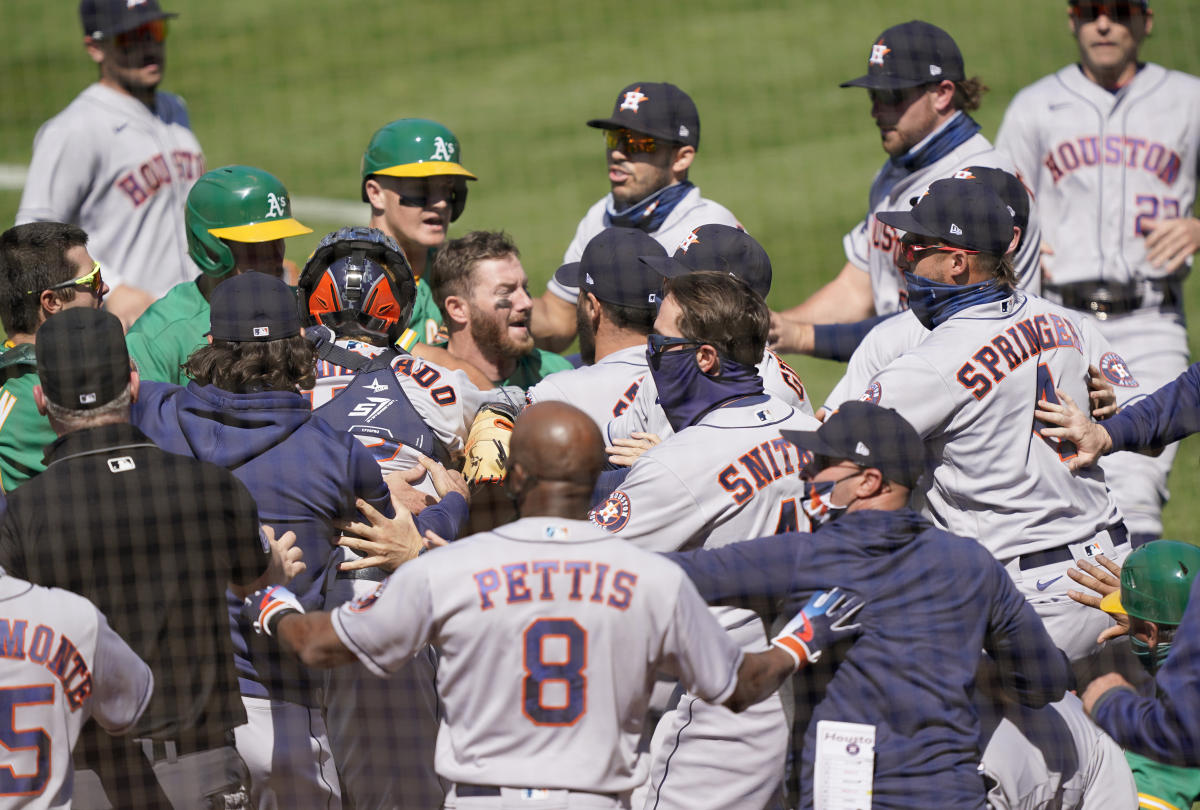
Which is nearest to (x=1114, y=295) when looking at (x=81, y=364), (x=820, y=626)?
(x=820, y=626)

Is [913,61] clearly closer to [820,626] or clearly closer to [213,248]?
[213,248]

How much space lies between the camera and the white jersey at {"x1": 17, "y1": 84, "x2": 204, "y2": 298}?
24.4 feet

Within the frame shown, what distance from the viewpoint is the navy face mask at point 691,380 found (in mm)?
4234

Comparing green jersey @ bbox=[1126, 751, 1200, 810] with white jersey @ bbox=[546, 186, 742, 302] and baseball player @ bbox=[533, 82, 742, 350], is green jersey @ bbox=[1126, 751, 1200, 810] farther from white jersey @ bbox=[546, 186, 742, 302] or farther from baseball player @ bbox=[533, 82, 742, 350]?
baseball player @ bbox=[533, 82, 742, 350]

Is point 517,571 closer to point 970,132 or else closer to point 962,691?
point 962,691

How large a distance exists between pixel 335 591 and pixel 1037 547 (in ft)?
7.10

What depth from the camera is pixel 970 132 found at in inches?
257

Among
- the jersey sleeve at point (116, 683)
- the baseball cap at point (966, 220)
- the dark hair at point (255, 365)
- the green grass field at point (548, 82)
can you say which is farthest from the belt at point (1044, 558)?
the green grass field at point (548, 82)

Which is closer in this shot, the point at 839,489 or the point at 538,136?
the point at 839,489

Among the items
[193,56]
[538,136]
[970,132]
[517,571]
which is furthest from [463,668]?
[193,56]

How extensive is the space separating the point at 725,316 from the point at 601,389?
806mm

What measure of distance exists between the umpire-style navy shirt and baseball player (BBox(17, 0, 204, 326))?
4600 millimetres

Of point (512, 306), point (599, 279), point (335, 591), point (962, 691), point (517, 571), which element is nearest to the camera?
point (517, 571)

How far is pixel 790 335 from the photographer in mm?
6176
